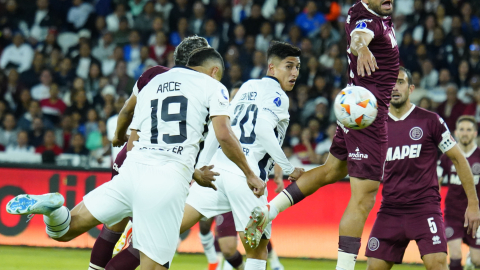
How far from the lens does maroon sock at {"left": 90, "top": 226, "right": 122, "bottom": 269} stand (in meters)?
5.94

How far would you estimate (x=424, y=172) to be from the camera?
20.7 ft

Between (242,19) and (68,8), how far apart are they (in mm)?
4209

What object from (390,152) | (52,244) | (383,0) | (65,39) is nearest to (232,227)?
(390,152)

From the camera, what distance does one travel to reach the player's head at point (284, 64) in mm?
6781

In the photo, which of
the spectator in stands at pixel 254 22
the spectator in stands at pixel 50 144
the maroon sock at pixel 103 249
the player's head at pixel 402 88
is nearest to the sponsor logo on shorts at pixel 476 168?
the player's head at pixel 402 88

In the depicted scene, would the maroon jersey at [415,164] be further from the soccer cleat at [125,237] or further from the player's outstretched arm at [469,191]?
the soccer cleat at [125,237]

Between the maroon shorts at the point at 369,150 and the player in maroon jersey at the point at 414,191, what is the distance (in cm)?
78

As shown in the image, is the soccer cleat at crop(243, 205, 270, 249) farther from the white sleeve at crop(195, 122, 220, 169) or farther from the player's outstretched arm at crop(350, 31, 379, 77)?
the player's outstretched arm at crop(350, 31, 379, 77)

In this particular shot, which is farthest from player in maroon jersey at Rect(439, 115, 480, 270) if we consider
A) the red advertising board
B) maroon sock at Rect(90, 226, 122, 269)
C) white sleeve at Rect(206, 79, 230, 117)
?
maroon sock at Rect(90, 226, 122, 269)

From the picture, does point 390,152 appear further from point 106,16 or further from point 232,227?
point 106,16

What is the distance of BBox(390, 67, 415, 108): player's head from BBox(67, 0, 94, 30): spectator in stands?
10.8 metres

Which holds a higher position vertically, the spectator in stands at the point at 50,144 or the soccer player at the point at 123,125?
the soccer player at the point at 123,125

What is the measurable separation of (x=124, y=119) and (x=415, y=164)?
8.97 feet

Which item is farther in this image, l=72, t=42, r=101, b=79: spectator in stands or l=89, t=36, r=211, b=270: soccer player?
l=72, t=42, r=101, b=79: spectator in stands
